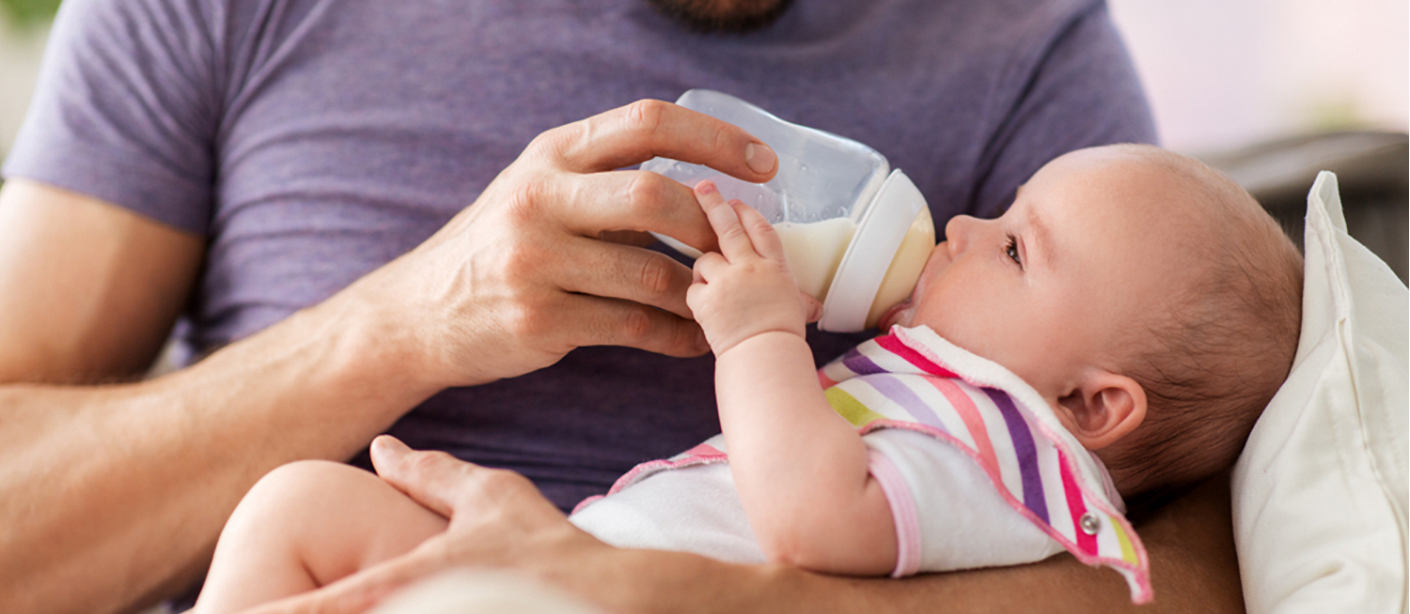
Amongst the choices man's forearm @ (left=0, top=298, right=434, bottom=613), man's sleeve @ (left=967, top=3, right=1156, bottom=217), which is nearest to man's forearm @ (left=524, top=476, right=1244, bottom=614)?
man's forearm @ (left=0, top=298, right=434, bottom=613)

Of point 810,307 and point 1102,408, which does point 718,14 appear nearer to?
point 810,307

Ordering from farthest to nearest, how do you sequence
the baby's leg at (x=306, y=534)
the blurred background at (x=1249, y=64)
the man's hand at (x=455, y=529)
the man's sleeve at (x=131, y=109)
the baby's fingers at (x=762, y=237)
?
the blurred background at (x=1249, y=64), the man's sleeve at (x=131, y=109), the baby's fingers at (x=762, y=237), the baby's leg at (x=306, y=534), the man's hand at (x=455, y=529)

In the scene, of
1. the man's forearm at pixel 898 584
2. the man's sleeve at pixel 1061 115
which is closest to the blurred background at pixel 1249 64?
the man's sleeve at pixel 1061 115

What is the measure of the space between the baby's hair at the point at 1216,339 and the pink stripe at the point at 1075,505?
0.15 m

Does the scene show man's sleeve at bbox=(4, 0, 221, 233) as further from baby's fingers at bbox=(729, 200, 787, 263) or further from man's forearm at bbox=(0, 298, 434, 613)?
baby's fingers at bbox=(729, 200, 787, 263)

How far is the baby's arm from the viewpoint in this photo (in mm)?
759

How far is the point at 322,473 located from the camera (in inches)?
32.1

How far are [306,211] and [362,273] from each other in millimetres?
138

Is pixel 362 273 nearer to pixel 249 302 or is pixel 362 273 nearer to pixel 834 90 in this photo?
pixel 249 302

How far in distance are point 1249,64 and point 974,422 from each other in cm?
239

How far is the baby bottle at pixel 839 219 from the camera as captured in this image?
2.96ft

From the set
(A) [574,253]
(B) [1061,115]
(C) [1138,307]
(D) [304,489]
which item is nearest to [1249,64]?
(B) [1061,115]

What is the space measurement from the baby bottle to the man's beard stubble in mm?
270

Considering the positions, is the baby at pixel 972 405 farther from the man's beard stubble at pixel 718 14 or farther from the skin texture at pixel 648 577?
the man's beard stubble at pixel 718 14
